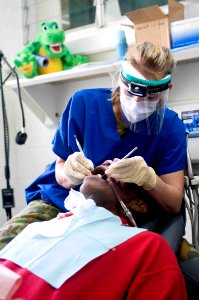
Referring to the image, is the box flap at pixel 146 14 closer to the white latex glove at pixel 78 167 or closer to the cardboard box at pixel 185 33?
the cardboard box at pixel 185 33

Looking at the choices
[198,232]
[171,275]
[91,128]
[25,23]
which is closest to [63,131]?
[91,128]

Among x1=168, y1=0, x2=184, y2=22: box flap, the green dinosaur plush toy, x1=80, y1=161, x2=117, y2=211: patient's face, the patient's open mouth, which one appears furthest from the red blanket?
the green dinosaur plush toy

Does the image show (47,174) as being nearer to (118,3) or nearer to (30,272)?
(30,272)

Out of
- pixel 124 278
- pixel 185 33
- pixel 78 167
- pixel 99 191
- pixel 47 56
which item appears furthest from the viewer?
pixel 47 56

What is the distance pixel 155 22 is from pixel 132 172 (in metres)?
0.99

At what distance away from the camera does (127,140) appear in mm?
1327

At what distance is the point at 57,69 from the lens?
2145 mm

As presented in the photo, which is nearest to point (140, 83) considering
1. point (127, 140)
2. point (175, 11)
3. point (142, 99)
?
point (142, 99)

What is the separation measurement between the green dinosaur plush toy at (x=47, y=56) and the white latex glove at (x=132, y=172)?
1.26m

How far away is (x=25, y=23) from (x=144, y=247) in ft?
7.60

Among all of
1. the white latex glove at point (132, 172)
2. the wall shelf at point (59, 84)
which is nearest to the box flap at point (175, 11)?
the wall shelf at point (59, 84)

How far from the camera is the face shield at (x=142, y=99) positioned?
1.14 meters

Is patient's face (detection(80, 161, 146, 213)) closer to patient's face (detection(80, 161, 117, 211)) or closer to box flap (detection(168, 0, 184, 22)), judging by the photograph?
patient's face (detection(80, 161, 117, 211))

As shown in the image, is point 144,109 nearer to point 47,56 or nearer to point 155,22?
point 155,22
